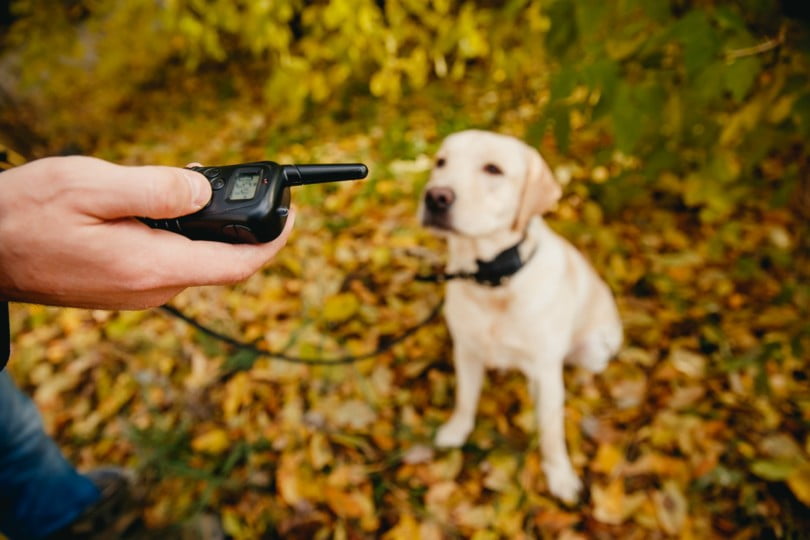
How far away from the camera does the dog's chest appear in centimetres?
184

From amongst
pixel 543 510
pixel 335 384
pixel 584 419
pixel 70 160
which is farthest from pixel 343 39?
pixel 543 510

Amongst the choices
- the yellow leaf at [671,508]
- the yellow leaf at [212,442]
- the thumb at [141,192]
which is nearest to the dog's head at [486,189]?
the thumb at [141,192]

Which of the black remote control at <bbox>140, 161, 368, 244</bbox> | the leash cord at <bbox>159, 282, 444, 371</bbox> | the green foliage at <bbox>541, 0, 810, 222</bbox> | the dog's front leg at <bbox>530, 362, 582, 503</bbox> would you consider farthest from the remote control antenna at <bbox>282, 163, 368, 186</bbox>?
the dog's front leg at <bbox>530, 362, 582, 503</bbox>

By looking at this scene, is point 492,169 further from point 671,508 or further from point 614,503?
point 671,508

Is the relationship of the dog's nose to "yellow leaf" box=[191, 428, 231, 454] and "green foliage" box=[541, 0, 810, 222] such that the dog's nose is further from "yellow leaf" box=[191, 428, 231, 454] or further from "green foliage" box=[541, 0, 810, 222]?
"yellow leaf" box=[191, 428, 231, 454]

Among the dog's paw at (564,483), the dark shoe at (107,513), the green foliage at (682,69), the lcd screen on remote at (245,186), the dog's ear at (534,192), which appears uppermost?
the green foliage at (682,69)

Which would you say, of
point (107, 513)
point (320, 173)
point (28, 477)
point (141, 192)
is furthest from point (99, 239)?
point (107, 513)

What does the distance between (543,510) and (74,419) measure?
2.71 m

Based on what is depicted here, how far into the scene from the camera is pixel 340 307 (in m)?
2.88

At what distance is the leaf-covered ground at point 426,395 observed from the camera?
6.70 ft

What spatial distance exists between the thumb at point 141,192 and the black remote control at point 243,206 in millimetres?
64

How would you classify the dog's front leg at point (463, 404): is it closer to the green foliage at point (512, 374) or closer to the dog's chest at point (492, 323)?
the green foliage at point (512, 374)

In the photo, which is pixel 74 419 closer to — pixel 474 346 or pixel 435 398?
pixel 435 398

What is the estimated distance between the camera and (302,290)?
307 cm
